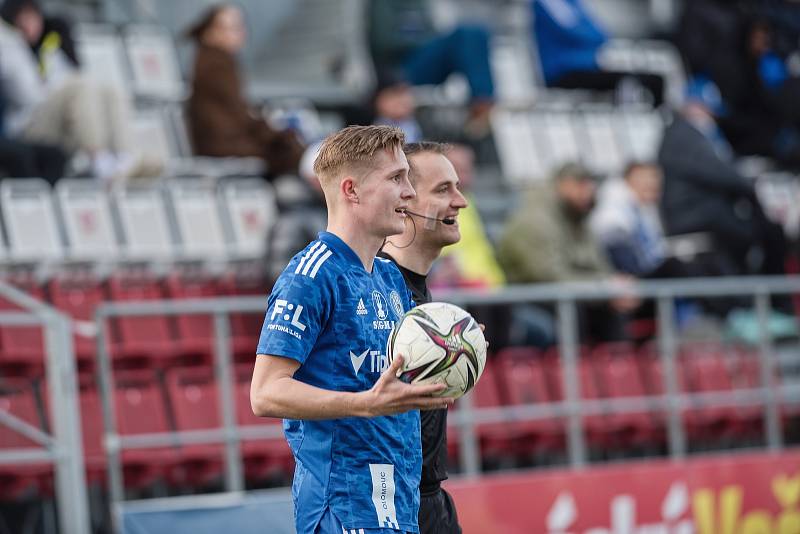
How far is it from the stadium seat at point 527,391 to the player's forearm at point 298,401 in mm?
6432

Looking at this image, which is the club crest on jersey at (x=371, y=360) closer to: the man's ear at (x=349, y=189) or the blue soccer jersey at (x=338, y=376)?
the blue soccer jersey at (x=338, y=376)

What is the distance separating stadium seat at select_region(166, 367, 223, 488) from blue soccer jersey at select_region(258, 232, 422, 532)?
15.0ft

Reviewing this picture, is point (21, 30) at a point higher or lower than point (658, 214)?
higher

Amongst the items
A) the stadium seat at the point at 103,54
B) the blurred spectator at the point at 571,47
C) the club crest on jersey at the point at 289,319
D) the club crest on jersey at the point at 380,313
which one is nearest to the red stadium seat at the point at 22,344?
the stadium seat at the point at 103,54

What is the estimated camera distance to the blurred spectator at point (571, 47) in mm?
14531

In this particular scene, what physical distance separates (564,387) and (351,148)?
594 cm

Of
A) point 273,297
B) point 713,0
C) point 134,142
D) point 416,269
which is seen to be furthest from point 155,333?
point 713,0

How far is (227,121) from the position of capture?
11.8 m

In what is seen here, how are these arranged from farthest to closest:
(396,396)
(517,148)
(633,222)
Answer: (517,148) < (633,222) < (396,396)

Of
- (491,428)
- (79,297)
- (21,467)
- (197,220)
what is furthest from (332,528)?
(197,220)

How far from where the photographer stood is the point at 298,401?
3.97 metres

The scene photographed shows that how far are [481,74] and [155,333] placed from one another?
508cm

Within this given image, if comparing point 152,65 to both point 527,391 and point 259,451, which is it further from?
point 259,451

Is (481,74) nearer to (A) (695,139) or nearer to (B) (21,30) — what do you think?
(A) (695,139)
